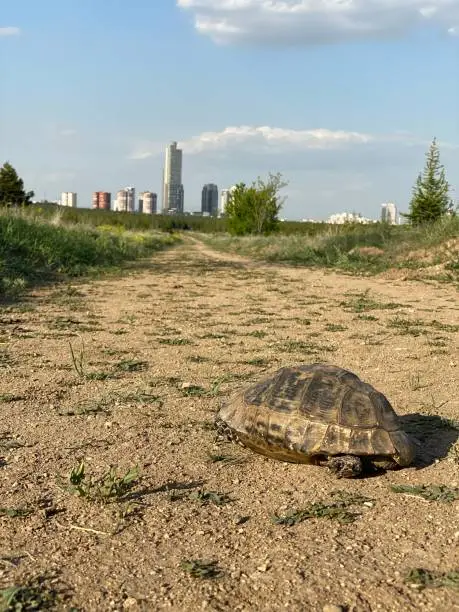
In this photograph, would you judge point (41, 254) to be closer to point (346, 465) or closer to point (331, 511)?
point (346, 465)

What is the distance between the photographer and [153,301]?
10602 millimetres

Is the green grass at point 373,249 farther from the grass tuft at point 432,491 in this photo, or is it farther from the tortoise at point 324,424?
the grass tuft at point 432,491

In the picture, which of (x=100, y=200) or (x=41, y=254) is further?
(x=100, y=200)

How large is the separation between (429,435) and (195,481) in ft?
5.15

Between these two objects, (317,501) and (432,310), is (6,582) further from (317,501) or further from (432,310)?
(432,310)

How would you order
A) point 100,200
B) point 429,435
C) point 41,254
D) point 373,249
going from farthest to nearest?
point 100,200, point 373,249, point 41,254, point 429,435

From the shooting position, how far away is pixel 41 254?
48.6 feet

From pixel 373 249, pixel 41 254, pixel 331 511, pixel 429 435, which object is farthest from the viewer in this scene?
pixel 373 249

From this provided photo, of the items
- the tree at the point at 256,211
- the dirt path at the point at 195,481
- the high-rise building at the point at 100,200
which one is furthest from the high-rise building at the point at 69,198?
the dirt path at the point at 195,481

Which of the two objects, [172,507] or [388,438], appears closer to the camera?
[172,507]

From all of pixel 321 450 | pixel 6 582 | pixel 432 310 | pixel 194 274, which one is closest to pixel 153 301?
pixel 432 310

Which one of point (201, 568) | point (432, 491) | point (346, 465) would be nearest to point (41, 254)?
point (346, 465)

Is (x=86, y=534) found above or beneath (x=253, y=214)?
beneath

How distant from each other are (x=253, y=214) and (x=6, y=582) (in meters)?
50.6
